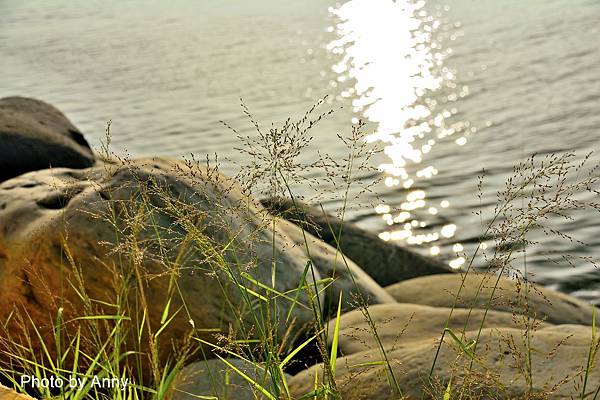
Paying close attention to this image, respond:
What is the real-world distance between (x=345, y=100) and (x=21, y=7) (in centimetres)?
3566

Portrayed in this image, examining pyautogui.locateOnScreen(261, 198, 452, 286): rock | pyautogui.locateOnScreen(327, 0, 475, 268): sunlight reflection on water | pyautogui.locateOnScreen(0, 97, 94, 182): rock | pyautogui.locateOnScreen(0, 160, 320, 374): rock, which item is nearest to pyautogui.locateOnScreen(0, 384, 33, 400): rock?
pyautogui.locateOnScreen(0, 160, 320, 374): rock

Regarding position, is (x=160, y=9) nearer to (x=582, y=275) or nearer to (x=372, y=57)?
(x=372, y=57)

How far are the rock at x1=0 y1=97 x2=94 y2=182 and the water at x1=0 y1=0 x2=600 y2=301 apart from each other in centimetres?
117

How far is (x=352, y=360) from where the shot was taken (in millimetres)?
4031

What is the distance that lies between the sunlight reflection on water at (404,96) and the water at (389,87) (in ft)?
0.12

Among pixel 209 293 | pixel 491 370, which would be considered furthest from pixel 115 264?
pixel 491 370

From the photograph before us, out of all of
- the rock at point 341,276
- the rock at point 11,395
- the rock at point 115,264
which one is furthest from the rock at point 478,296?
the rock at point 11,395

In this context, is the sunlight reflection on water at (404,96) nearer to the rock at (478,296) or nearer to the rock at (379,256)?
the rock at (379,256)

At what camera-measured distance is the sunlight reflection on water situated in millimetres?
10312

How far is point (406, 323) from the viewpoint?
4.93 metres

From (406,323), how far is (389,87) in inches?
546

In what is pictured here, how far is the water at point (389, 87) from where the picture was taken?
10664 millimetres

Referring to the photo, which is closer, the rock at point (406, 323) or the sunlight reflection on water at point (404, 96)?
the rock at point (406, 323)

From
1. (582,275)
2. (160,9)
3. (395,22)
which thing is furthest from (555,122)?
(160,9)
